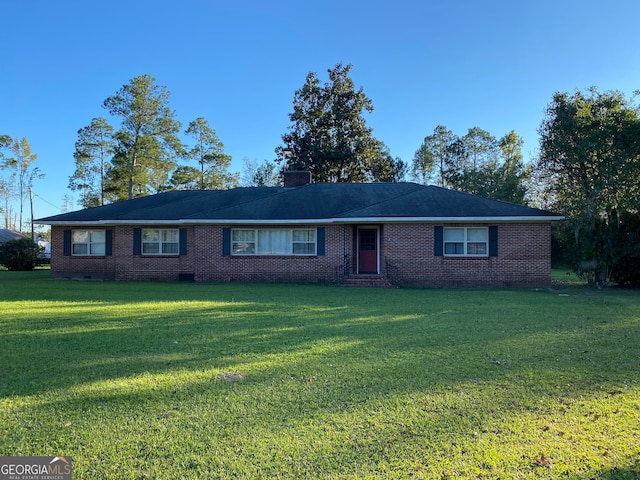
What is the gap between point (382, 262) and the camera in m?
15.9

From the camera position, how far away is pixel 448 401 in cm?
383

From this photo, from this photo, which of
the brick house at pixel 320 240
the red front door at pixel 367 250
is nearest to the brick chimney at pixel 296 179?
the brick house at pixel 320 240

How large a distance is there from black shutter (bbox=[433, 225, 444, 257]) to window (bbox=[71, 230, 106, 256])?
47.1 ft

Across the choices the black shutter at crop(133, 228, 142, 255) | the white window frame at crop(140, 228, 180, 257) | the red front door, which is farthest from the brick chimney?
the black shutter at crop(133, 228, 142, 255)

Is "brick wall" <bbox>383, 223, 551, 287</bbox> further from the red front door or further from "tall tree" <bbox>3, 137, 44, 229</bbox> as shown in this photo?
"tall tree" <bbox>3, 137, 44, 229</bbox>

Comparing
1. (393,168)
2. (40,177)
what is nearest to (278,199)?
(393,168)

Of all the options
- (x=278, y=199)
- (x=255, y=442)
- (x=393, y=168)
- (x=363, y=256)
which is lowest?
(x=255, y=442)

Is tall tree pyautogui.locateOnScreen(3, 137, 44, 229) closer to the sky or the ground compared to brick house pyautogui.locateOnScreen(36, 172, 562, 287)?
closer to the sky

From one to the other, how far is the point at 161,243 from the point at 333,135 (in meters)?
21.5

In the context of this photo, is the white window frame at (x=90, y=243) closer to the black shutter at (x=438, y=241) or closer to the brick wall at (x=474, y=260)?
the brick wall at (x=474, y=260)

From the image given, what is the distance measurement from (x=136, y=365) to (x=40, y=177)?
58.1m

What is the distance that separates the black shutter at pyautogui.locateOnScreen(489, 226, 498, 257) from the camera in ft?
49.5

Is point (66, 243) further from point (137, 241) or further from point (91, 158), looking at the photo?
point (91, 158)

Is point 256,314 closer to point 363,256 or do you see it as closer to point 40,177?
point 363,256
